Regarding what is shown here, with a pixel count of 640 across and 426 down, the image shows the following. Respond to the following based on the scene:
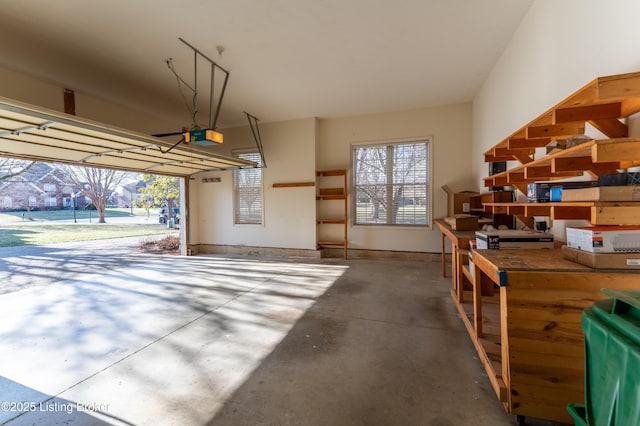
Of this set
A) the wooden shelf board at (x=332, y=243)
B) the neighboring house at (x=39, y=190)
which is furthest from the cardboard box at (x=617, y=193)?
the neighboring house at (x=39, y=190)

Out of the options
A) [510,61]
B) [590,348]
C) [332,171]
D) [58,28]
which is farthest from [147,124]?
[590,348]

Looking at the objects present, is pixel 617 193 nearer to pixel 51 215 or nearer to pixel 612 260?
pixel 612 260

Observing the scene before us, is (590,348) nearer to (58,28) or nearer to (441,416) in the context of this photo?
(441,416)

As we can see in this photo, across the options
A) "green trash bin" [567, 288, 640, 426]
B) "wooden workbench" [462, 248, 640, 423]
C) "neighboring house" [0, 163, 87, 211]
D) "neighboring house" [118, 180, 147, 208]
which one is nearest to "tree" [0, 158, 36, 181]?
"neighboring house" [0, 163, 87, 211]

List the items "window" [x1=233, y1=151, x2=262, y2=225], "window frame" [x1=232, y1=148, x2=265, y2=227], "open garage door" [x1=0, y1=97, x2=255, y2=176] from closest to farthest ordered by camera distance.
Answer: "open garage door" [x1=0, y1=97, x2=255, y2=176] < "window frame" [x1=232, y1=148, x2=265, y2=227] < "window" [x1=233, y1=151, x2=262, y2=225]

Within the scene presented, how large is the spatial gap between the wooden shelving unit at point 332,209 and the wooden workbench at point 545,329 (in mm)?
5054

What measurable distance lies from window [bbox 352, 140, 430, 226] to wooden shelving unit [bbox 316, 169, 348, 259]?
0.34 metres

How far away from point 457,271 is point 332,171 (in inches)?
158

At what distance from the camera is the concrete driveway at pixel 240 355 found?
1.72 meters

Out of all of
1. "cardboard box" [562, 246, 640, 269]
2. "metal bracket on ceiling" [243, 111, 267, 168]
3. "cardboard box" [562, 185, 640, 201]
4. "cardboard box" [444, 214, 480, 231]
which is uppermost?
"metal bracket on ceiling" [243, 111, 267, 168]

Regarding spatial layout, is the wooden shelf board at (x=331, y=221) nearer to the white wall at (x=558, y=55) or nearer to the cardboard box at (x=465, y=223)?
the cardboard box at (x=465, y=223)

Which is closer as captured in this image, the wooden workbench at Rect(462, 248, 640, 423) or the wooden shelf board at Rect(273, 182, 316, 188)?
the wooden workbench at Rect(462, 248, 640, 423)

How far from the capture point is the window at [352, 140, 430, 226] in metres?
6.20

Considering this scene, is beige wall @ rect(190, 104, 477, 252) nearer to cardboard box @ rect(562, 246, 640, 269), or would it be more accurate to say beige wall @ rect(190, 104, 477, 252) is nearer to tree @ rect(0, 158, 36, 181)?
cardboard box @ rect(562, 246, 640, 269)
